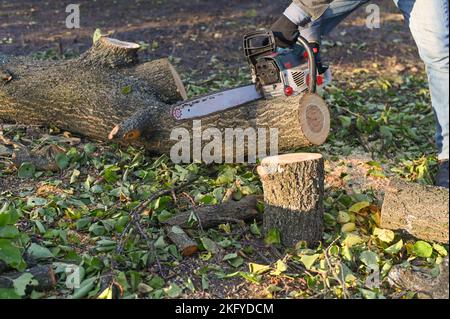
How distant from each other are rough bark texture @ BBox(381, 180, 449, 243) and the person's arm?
41.6 inches

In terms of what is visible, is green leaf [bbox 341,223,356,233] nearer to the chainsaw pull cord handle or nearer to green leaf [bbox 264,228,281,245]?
green leaf [bbox 264,228,281,245]

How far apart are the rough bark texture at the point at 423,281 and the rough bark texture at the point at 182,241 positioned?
0.90 meters

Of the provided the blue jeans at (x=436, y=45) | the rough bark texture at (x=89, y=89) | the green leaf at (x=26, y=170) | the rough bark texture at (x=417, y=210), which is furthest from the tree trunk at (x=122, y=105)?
the rough bark texture at (x=417, y=210)

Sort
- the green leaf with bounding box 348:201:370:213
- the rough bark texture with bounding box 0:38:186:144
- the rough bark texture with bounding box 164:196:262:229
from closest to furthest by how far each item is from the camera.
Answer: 1. the rough bark texture with bounding box 164:196:262:229
2. the green leaf with bounding box 348:201:370:213
3. the rough bark texture with bounding box 0:38:186:144

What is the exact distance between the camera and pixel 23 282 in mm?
2586

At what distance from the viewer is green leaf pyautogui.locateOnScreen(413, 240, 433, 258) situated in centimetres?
291

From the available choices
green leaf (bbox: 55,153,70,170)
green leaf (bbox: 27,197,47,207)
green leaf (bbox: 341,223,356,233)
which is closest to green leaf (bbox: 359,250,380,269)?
green leaf (bbox: 341,223,356,233)

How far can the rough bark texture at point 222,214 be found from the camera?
3145 millimetres

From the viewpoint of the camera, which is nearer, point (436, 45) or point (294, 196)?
point (294, 196)

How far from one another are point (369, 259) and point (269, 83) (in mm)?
1412

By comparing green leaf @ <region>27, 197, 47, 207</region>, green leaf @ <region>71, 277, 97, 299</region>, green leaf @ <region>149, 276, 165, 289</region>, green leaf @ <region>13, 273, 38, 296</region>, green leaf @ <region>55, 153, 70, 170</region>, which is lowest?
green leaf @ <region>149, 276, 165, 289</region>

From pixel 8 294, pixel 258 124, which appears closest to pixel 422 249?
pixel 258 124

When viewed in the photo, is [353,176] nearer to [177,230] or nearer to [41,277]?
[177,230]

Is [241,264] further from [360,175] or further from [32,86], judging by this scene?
[32,86]
